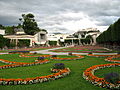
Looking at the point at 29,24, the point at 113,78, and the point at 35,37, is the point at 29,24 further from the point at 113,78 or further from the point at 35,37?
the point at 113,78

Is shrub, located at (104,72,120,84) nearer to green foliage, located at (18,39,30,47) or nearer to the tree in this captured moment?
green foliage, located at (18,39,30,47)

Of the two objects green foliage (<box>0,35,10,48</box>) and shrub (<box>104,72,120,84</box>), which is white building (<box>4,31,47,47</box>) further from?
shrub (<box>104,72,120,84</box>)

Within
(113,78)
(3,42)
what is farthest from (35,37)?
(113,78)

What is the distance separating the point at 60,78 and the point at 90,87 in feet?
7.30

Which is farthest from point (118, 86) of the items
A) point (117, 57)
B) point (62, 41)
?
point (62, 41)

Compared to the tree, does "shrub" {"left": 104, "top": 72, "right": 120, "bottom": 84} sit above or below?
below

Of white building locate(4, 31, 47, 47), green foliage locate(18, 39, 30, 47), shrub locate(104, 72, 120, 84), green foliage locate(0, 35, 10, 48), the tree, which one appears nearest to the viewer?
shrub locate(104, 72, 120, 84)

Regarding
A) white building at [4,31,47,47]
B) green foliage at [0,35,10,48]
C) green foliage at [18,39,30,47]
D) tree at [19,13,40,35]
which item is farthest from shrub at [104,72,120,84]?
tree at [19,13,40,35]

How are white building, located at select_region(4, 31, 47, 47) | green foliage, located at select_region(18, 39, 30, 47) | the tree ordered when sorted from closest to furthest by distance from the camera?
green foliage, located at select_region(18, 39, 30, 47) < white building, located at select_region(4, 31, 47, 47) < the tree

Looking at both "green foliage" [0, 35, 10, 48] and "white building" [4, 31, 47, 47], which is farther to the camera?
"white building" [4, 31, 47, 47]

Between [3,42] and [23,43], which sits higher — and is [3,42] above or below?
above

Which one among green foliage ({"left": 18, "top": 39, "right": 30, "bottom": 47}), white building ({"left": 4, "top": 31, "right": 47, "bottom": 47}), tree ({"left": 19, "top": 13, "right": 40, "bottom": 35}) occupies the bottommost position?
green foliage ({"left": 18, "top": 39, "right": 30, "bottom": 47})

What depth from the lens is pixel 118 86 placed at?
6.01 metres

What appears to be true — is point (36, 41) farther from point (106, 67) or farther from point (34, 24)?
point (106, 67)
